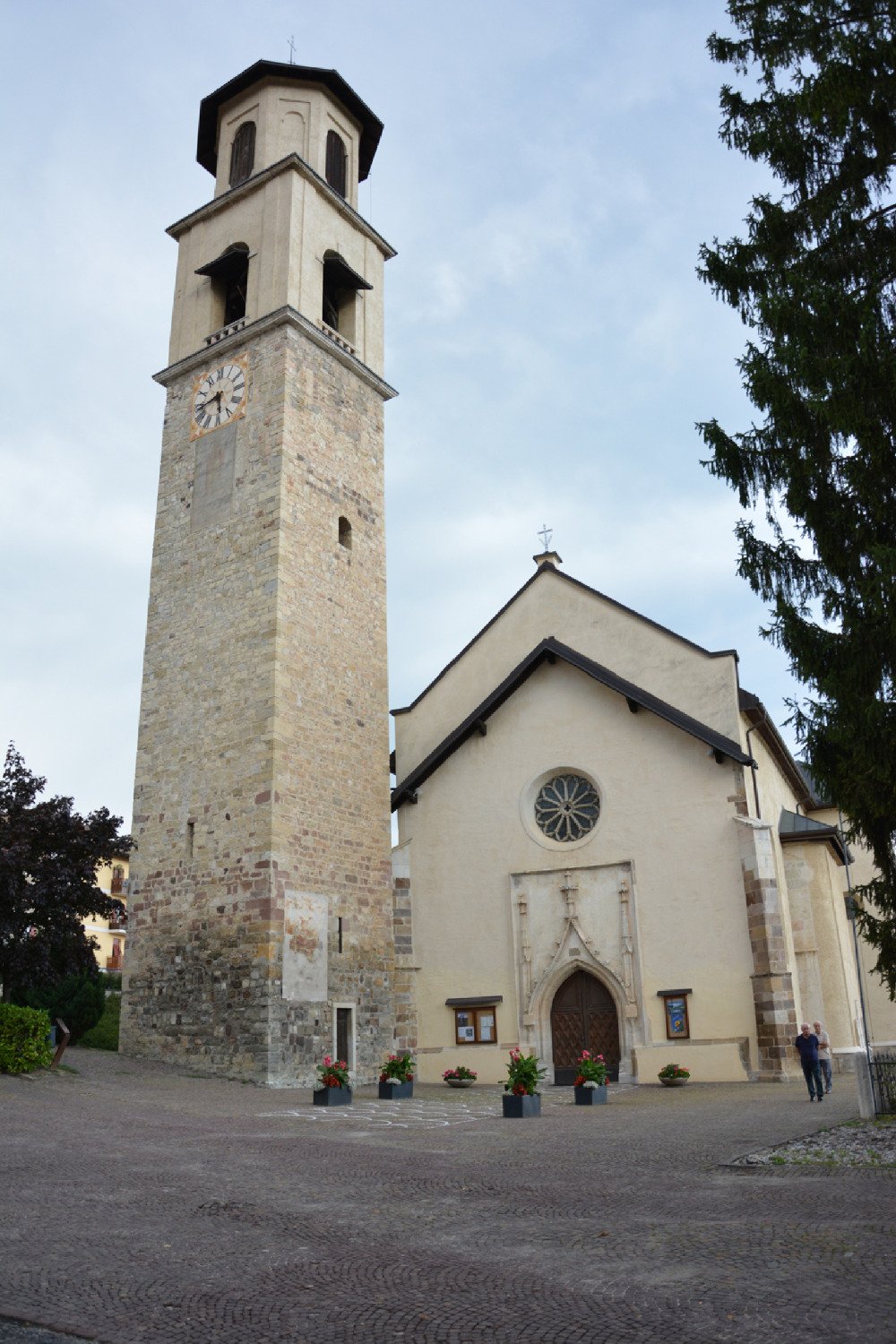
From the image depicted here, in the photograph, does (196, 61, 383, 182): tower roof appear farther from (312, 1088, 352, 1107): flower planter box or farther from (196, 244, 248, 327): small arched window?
(312, 1088, 352, 1107): flower planter box

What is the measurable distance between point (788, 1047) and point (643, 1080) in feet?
8.95

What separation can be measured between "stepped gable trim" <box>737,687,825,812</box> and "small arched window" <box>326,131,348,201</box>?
615 inches

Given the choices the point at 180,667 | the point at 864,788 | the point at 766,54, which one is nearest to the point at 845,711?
the point at 864,788

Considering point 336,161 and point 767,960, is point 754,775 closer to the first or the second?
point 767,960

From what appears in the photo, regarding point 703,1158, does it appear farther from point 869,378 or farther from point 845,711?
point 869,378

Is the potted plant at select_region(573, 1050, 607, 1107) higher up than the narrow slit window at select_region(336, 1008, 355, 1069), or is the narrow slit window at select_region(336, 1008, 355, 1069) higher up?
the narrow slit window at select_region(336, 1008, 355, 1069)

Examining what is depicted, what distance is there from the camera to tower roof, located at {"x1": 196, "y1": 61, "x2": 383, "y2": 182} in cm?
2602

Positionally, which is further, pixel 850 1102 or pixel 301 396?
pixel 301 396

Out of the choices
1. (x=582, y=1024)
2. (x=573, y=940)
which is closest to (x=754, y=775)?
(x=573, y=940)

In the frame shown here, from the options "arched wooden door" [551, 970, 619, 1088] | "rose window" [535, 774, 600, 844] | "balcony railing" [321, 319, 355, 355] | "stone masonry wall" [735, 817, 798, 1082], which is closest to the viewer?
"stone masonry wall" [735, 817, 798, 1082]

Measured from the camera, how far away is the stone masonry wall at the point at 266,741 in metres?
18.9

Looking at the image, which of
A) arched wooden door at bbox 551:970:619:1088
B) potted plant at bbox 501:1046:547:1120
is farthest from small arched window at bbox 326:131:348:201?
potted plant at bbox 501:1046:547:1120

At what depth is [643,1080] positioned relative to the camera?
778 inches

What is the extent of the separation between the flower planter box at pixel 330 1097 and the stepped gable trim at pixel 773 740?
9429 mm
